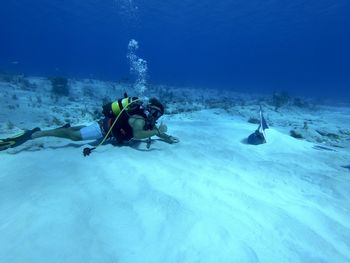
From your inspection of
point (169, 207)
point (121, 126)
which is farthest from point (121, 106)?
point (169, 207)

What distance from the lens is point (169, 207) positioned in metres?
3.52

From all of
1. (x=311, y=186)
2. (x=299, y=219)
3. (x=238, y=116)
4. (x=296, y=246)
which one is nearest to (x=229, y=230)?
(x=296, y=246)

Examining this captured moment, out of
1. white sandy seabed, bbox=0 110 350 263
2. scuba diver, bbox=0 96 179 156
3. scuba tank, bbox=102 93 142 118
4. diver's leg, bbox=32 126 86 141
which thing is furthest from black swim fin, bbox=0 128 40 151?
scuba tank, bbox=102 93 142 118

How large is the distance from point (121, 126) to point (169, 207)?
313 cm

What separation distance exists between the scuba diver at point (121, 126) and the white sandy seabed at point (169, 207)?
39cm

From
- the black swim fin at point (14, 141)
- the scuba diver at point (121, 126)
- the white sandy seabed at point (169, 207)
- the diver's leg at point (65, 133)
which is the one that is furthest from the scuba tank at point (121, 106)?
the black swim fin at point (14, 141)

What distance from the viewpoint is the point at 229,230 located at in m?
3.13

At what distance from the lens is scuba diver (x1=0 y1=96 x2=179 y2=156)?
5969 mm

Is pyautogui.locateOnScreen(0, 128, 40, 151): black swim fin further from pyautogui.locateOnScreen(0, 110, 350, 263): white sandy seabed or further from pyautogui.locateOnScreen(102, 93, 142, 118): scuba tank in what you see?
pyautogui.locateOnScreen(102, 93, 142, 118): scuba tank

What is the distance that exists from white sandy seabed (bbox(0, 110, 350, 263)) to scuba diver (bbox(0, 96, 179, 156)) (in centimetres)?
39

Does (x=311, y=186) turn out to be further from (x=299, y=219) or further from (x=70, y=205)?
(x=70, y=205)

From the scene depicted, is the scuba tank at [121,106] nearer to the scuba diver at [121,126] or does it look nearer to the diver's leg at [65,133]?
the scuba diver at [121,126]

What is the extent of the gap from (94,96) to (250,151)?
1357 centimetres

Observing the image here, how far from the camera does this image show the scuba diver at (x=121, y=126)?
597 cm
